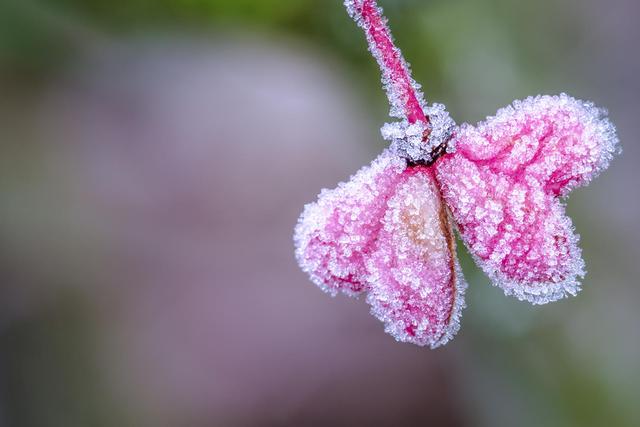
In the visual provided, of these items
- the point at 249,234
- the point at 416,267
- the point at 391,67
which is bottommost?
the point at 416,267

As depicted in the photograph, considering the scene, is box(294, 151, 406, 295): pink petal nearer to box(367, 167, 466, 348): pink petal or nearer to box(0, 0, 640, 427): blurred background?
box(367, 167, 466, 348): pink petal

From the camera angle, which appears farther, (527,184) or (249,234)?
(249,234)

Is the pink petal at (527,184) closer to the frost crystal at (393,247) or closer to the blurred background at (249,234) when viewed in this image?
the frost crystal at (393,247)

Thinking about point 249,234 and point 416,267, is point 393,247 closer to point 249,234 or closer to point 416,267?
point 416,267

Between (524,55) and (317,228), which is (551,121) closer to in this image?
(317,228)

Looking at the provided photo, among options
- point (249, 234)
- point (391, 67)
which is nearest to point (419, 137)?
point (391, 67)

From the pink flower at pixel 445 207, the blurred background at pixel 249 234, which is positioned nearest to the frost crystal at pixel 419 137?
the pink flower at pixel 445 207

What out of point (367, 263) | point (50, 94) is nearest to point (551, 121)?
point (367, 263)

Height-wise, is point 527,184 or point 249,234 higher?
point 249,234
